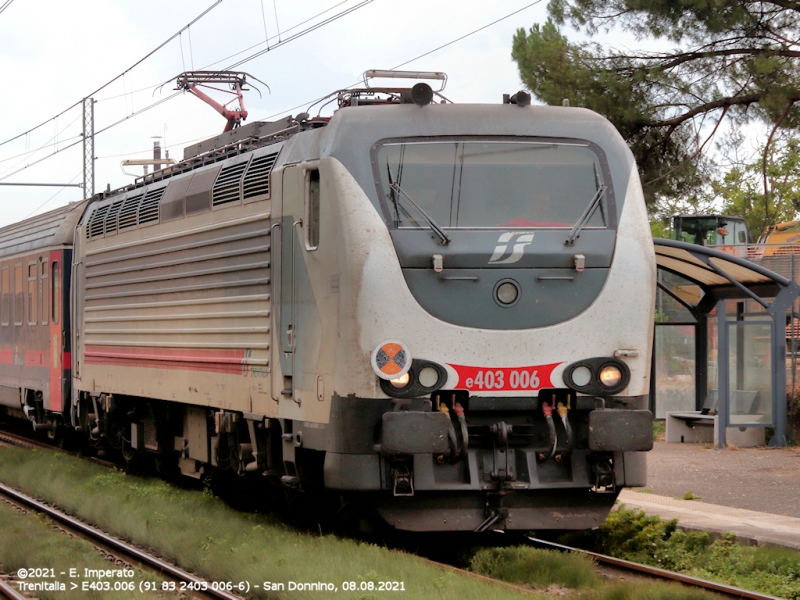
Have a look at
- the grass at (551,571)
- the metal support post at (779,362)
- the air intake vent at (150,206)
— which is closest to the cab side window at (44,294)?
the air intake vent at (150,206)

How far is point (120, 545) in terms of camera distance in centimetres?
966

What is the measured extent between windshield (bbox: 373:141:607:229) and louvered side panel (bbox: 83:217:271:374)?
1537 mm

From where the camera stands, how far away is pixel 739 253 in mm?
18484

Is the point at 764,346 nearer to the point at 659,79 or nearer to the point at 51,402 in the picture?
the point at 659,79

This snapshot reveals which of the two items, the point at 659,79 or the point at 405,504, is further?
→ the point at 659,79

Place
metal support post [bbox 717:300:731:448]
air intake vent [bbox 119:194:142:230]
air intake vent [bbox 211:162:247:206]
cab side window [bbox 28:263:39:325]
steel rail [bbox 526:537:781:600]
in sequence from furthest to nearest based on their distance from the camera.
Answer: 1. cab side window [bbox 28:263:39:325]
2. metal support post [bbox 717:300:731:448]
3. air intake vent [bbox 119:194:142:230]
4. air intake vent [bbox 211:162:247:206]
5. steel rail [bbox 526:537:781:600]

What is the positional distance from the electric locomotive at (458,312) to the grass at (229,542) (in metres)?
0.52

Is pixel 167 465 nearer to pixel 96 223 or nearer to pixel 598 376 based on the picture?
pixel 96 223

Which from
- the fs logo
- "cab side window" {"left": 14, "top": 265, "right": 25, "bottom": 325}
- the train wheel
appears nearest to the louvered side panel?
the train wheel

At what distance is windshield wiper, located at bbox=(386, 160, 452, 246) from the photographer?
823 cm

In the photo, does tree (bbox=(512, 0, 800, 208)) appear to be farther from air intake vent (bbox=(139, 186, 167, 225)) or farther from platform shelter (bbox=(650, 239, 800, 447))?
air intake vent (bbox=(139, 186, 167, 225))

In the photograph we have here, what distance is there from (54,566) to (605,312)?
174 inches

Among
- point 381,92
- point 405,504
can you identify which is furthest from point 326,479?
point 381,92

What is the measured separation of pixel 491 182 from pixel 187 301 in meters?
3.77
